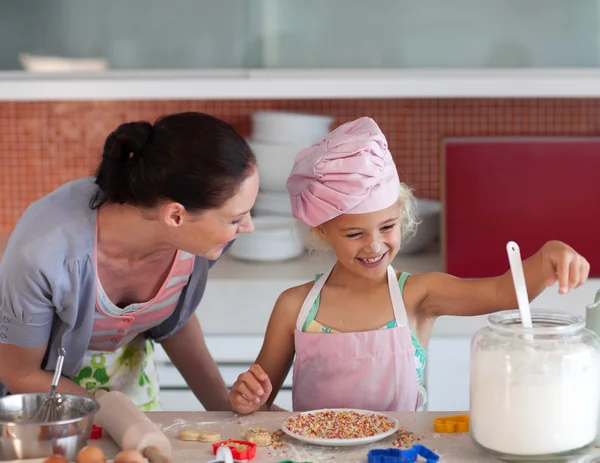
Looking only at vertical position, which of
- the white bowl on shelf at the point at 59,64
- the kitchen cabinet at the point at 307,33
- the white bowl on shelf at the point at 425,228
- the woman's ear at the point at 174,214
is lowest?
the white bowl on shelf at the point at 425,228

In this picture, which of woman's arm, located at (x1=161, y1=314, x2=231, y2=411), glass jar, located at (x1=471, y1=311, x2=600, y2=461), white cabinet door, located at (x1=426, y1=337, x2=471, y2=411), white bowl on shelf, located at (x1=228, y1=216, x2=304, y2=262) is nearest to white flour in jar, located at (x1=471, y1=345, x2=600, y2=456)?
glass jar, located at (x1=471, y1=311, x2=600, y2=461)

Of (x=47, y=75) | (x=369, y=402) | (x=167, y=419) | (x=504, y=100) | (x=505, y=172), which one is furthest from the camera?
(x=504, y=100)

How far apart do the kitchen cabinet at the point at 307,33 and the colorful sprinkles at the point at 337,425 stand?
5.14ft

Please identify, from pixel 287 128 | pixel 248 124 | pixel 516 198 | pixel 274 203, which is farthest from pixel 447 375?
pixel 248 124

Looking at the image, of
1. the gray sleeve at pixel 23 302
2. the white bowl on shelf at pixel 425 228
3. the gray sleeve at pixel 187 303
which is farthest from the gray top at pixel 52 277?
the white bowl on shelf at pixel 425 228

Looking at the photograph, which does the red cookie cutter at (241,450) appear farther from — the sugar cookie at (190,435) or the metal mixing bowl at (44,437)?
the metal mixing bowl at (44,437)

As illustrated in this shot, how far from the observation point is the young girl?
160 cm

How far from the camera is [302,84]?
8.97 ft

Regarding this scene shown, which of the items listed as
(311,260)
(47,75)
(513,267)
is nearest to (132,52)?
(47,75)

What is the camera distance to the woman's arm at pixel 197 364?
198 centimetres

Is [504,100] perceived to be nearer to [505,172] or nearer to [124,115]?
[505,172]

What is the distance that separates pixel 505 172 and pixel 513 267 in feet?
4.71

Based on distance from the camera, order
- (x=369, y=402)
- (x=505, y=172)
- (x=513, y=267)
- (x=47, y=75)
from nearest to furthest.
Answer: (x=513, y=267)
(x=369, y=402)
(x=505, y=172)
(x=47, y=75)

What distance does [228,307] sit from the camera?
8.53 ft
